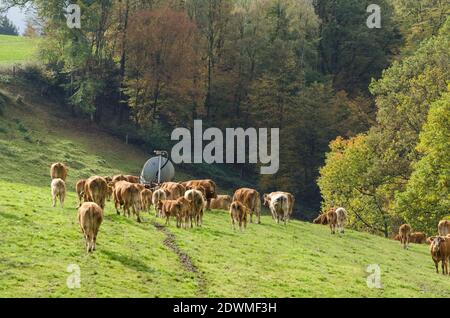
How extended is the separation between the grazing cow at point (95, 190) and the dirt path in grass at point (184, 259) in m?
2.68

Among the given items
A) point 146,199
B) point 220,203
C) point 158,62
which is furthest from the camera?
point 158,62

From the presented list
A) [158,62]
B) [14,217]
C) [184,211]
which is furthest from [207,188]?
[158,62]

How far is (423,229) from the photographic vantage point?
45750 millimetres

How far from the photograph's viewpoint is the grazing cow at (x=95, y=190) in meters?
29.6

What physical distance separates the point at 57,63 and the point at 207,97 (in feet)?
56.6

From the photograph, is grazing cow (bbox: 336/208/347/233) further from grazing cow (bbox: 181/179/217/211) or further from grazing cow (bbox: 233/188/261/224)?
grazing cow (bbox: 181/179/217/211)

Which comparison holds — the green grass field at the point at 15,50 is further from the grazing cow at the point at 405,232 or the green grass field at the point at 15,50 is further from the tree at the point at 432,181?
the grazing cow at the point at 405,232

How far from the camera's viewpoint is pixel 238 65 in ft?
251

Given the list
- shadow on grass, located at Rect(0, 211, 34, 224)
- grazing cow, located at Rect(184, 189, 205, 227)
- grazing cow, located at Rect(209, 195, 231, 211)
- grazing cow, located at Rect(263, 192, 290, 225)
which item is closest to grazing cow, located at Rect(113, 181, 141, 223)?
grazing cow, located at Rect(184, 189, 205, 227)

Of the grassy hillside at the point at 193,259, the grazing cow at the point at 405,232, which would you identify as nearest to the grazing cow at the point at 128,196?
the grassy hillside at the point at 193,259

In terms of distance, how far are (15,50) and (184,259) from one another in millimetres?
67012

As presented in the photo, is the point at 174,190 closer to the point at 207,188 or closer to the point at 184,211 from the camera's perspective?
the point at 207,188
